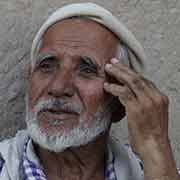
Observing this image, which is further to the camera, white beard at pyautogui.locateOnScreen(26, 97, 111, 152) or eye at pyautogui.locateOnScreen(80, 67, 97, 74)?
eye at pyautogui.locateOnScreen(80, 67, 97, 74)

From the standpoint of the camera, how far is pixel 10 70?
9.43ft

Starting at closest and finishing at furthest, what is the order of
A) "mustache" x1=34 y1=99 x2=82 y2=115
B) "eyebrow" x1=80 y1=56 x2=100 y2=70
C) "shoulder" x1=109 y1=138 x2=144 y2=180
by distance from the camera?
"mustache" x1=34 y1=99 x2=82 y2=115 < "eyebrow" x1=80 y1=56 x2=100 y2=70 < "shoulder" x1=109 y1=138 x2=144 y2=180

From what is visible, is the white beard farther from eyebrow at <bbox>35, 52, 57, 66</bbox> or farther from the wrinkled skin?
eyebrow at <bbox>35, 52, 57, 66</bbox>

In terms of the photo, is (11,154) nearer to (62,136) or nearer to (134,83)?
(62,136)

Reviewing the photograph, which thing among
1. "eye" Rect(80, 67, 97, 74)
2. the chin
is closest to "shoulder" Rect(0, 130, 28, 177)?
the chin

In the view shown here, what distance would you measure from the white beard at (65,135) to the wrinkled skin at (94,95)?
1.0 inches

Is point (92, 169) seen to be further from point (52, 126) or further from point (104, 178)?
point (52, 126)

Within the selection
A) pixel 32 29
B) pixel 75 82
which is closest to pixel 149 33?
pixel 32 29

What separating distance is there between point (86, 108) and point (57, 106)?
0.13 metres

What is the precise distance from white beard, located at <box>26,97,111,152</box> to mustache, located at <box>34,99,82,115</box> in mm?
36

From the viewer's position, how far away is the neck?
8.43 ft

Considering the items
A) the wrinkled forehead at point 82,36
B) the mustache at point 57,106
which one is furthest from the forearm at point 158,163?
the wrinkled forehead at point 82,36

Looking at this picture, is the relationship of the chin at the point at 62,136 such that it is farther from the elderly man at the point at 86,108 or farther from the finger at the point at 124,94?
the finger at the point at 124,94

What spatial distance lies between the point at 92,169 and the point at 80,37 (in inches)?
20.5
